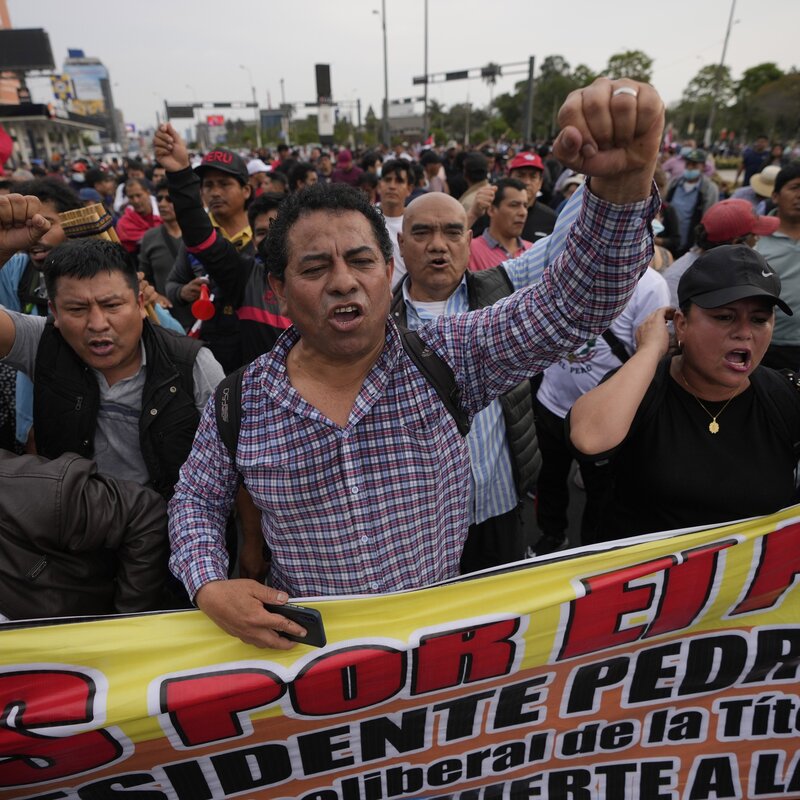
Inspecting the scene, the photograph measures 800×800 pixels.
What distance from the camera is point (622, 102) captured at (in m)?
0.96

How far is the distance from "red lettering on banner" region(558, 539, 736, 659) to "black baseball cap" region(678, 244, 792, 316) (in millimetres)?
699

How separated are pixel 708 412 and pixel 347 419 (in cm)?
115

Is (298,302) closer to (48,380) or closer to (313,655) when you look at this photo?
(313,655)

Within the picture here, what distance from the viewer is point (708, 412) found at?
1.79m

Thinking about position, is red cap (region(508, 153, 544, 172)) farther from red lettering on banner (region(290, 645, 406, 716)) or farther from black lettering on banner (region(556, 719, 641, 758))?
red lettering on banner (region(290, 645, 406, 716))

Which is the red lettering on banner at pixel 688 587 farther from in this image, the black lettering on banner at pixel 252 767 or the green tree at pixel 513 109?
the green tree at pixel 513 109

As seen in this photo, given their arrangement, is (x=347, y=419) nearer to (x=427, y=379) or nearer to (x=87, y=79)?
(x=427, y=379)

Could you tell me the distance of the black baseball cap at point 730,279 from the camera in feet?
5.45

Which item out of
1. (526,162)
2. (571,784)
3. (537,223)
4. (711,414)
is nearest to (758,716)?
(571,784)

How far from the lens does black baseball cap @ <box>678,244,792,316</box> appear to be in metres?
1.66

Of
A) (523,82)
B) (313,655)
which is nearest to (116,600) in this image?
(313,655)

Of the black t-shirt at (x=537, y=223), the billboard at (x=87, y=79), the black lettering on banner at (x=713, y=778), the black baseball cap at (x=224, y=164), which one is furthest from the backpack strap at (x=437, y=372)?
the billboard at (x=87, y=79)

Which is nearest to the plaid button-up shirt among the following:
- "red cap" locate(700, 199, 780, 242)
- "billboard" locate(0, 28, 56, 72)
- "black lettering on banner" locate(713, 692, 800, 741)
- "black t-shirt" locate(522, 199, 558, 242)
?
"black lettering on banner" locate(713, 692, 800, 741)

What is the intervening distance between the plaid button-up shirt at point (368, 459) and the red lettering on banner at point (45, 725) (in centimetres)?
37
